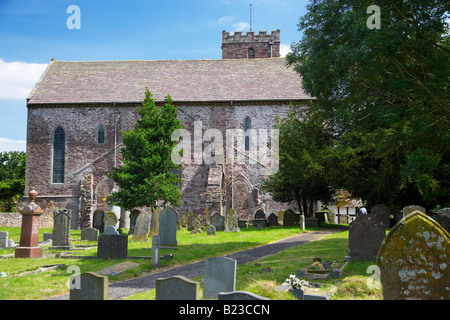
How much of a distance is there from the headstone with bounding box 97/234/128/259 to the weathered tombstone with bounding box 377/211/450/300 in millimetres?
8688

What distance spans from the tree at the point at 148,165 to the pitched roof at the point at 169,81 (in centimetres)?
588

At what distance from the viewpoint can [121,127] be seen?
32.2m

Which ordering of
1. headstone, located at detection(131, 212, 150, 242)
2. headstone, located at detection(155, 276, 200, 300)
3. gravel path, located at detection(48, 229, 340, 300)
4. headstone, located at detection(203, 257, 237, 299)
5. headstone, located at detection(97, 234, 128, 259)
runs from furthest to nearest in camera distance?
headstone, located at detection(131, 212, 150, 242), headstone, located at detection(97, 234, 128, 259), gravel path, located at detection(48, 229, 340, 300), headstone, located at detection(203, 257, 237, 299), headstone, located at detection(155, 276, 200, 300)

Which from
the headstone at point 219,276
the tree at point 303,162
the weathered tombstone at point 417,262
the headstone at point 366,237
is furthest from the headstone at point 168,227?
the weathered tombstone at point 417,262

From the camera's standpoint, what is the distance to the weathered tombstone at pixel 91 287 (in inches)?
248

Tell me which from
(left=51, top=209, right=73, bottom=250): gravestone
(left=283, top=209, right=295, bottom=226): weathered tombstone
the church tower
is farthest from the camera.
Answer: the church tower

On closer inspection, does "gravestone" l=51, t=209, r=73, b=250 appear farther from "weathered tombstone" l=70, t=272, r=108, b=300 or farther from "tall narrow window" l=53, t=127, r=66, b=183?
"tall narrow window" l=53, t=127, r=66, b=183

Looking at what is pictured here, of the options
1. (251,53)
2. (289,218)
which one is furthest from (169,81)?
(289,218)

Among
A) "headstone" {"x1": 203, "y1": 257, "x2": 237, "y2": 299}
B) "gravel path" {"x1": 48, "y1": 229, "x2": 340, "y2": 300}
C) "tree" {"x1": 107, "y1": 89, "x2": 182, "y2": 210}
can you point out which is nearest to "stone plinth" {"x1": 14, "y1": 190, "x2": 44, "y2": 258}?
"gravel path" {"x1": 48, "y1": 229, "x2": 340, "y2": 300}

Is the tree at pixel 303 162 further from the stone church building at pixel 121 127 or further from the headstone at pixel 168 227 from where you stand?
the headstone at pixel 168 227

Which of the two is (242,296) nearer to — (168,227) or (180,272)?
(180,272)

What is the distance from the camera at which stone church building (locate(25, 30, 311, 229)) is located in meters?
31.0
